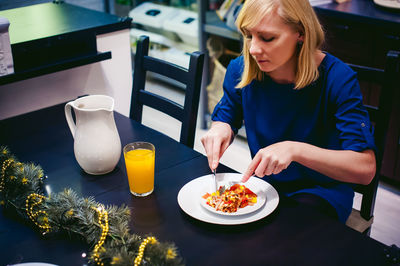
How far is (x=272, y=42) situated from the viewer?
50.4 inches

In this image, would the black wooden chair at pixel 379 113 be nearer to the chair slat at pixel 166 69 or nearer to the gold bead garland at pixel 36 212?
the chair slat at pixel 166 69

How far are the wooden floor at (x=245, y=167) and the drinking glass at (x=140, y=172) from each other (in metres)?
1.48

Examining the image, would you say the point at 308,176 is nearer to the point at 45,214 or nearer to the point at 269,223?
the point at 269,223

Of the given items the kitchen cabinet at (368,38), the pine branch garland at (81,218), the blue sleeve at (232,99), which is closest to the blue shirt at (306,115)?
the blue sleeve at (232,99)

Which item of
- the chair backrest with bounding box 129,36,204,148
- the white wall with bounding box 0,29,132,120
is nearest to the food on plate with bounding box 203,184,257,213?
the chair backrest with bounding box 129,36,204,148

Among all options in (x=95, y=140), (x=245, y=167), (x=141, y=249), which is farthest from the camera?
(x=245, y=167)

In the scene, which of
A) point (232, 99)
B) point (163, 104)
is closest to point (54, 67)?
point (163, 104)

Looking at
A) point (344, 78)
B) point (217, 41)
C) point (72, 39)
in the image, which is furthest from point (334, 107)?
point (217, 41)

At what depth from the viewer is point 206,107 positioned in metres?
3.46

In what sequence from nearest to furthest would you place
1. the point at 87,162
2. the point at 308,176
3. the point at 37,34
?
the point at 87,162 < the point at 308,176 < the point at 37,34

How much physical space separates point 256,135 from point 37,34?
1323mm

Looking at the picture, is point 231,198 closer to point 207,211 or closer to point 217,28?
point 207,211

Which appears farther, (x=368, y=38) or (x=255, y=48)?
(x=368, y=38)

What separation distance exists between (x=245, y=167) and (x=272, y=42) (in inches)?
66.5
